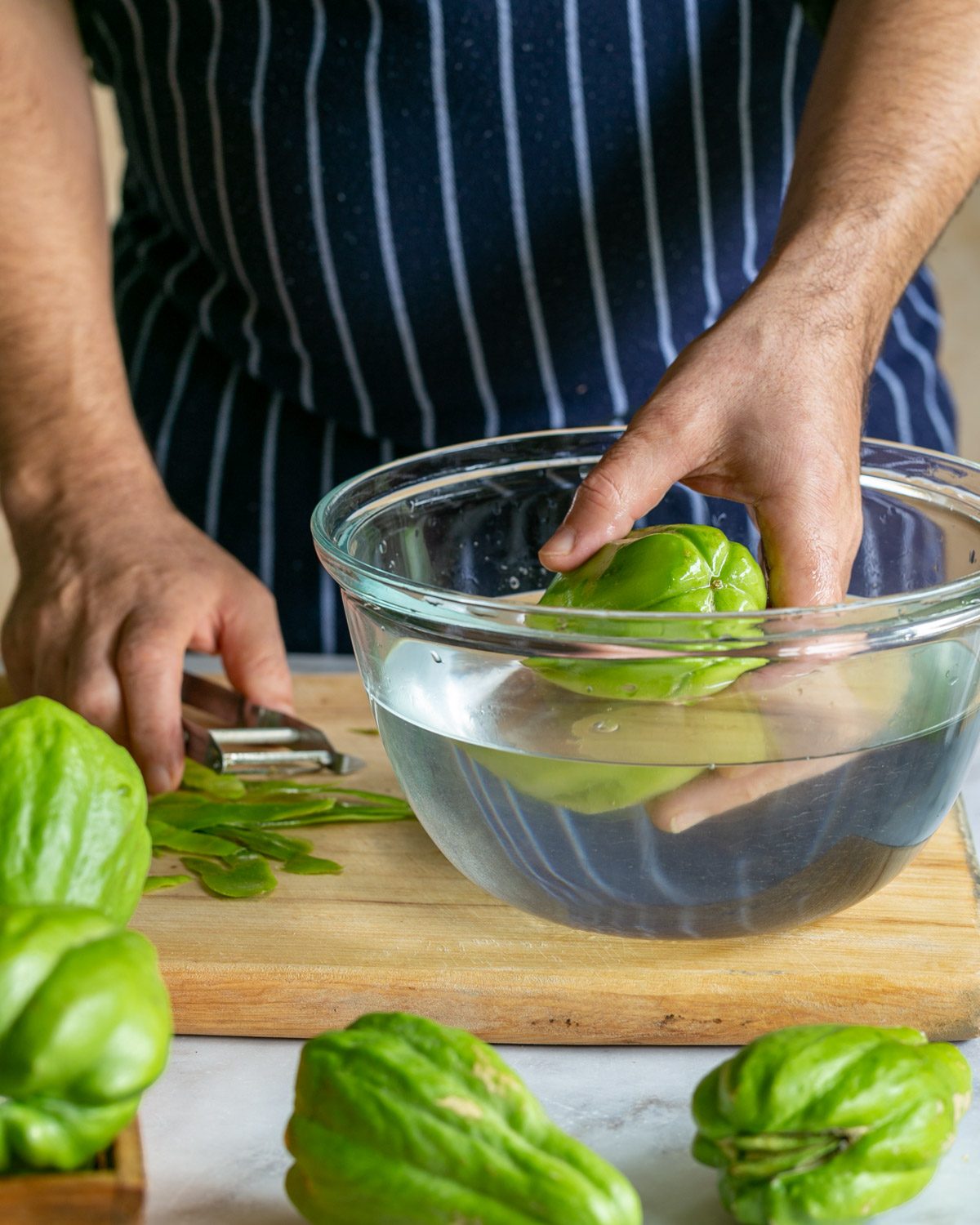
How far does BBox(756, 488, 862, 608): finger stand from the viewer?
0.73 m

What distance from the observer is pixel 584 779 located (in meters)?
0.66

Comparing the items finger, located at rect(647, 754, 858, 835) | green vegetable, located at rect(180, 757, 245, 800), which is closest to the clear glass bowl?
finger, located at rect(647, 754, 858, 835)

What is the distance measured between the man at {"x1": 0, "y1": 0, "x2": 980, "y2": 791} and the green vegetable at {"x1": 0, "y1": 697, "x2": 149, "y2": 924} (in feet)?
1.41

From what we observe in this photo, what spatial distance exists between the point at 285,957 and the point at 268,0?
0.83 m

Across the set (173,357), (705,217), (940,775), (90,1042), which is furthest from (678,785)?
(173,357)

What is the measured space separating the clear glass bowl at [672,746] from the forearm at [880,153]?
0.91 ft

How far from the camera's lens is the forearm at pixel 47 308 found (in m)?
1.19

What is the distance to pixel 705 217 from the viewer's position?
1251 millimetres

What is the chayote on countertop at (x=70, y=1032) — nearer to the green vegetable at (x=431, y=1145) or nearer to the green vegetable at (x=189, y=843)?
the green vegetable at (x=431, y=1145)

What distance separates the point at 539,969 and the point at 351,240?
752mm

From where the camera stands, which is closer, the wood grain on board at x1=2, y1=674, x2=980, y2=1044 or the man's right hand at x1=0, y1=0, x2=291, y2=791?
the wood grain on board at x1=2, y1=674, x2=980, y2=1044

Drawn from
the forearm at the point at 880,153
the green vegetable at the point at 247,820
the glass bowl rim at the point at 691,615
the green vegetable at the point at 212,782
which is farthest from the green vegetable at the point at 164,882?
the forearm at the point at 880,153

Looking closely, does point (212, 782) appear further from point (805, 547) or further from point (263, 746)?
point (805, 547)

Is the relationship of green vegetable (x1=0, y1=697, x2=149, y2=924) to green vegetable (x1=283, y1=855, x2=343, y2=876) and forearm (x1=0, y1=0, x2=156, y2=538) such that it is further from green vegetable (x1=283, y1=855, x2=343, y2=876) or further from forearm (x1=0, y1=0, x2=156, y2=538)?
forearm (x1=0, y1=0, x2=156, y2=538)
